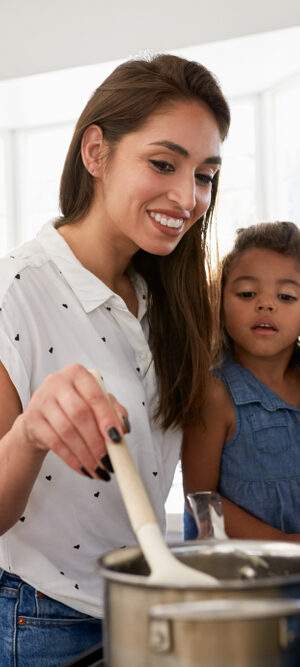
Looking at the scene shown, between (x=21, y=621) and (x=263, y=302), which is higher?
(x=263, y=302)

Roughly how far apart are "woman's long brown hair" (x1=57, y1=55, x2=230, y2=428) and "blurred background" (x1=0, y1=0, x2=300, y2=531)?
1.43m

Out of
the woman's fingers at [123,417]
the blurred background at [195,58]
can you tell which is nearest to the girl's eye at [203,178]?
the woman's fingers at [123,417]

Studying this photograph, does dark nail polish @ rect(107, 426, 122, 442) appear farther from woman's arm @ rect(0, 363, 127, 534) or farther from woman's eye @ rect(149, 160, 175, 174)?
woman's eye @ rect(149, 160, 175, 174)

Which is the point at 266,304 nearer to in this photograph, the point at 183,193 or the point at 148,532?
the point at 183,193

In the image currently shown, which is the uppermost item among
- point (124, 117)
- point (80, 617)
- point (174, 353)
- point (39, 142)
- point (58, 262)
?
point (39, 142)

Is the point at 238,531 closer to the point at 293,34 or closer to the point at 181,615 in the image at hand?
the point at 181,615

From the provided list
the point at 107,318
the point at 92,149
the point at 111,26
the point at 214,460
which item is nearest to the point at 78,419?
the point at 107,318

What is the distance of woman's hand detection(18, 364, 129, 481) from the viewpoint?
2.19 feet

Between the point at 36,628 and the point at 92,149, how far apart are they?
26.5 inches

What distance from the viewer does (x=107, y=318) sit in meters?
1.15

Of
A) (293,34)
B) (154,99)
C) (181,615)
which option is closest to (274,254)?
(154,99)

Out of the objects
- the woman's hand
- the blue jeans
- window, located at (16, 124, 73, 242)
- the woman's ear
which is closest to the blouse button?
the blue jeans

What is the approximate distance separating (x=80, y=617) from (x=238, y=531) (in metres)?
0.37

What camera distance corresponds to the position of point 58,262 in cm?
110
